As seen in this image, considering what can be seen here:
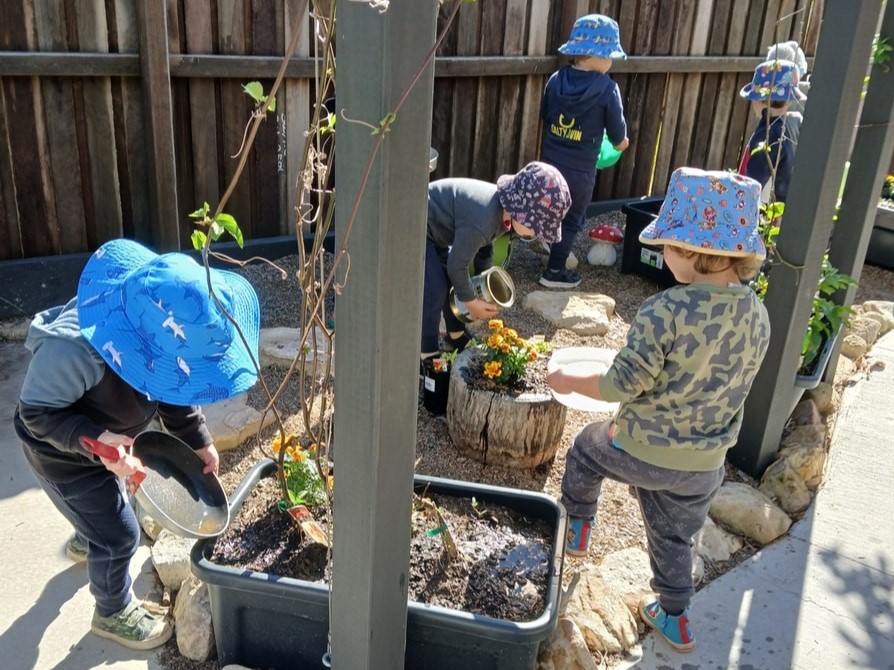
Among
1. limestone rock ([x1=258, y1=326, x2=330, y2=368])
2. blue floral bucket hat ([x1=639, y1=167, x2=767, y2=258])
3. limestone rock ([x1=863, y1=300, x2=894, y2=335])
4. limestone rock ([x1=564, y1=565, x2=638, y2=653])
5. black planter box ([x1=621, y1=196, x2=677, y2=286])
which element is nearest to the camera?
blue floral bucket hat ([x1=639, y1=167, x2=767, y2=258])

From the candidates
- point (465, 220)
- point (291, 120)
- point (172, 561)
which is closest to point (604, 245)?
point (291, 120)

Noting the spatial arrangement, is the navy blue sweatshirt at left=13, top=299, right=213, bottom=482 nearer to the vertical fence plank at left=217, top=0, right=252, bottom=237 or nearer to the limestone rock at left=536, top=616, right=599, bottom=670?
the limestone rock at left=536, top=616, right=599, bottom=670

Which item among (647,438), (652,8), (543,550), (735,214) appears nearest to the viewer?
(735,214)

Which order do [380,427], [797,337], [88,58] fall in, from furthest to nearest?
[88,58] → [797,337] → [380,427]

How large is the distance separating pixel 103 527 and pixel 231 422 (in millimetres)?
1154

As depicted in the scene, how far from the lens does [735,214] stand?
2.23 metres

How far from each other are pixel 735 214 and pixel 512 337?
1380mm

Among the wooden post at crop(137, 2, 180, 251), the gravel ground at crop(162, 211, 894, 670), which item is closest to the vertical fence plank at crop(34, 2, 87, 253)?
the wooden post at crop(137, 2, 180, 251)

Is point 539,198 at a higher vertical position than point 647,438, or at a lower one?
higher

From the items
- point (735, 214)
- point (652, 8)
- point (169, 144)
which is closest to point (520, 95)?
point (652, 8)

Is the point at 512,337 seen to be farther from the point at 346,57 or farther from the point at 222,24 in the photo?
the point at 222,24

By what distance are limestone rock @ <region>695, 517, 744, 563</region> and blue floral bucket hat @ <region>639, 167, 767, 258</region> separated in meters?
1.34

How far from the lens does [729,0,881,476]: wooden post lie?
9.92 ft

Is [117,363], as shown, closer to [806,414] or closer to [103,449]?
[103,449]
